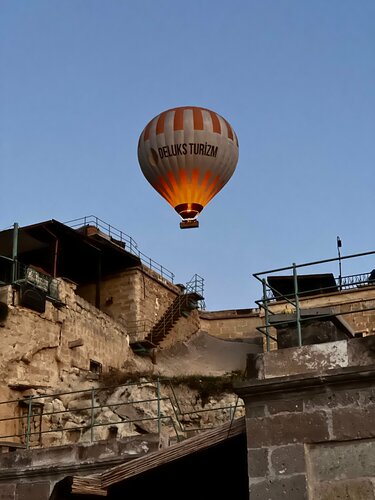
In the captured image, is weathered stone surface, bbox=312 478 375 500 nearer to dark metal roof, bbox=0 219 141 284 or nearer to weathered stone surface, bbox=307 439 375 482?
weathered stone surface, bbox=307 439 375 482

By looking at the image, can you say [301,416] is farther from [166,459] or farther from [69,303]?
[69,303]

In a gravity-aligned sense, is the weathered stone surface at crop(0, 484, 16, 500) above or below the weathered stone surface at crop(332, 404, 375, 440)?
below

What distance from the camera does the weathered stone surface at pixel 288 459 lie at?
760 centimetres

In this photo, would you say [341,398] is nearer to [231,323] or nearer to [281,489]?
[281,489]

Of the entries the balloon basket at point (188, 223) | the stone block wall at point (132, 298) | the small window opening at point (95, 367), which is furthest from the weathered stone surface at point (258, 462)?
the stone block wall at point (132, 298)

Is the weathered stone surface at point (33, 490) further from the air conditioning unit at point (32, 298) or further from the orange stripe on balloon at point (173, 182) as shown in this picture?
the air conditioning unit at point (32, 298)

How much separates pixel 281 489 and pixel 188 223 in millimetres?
12772

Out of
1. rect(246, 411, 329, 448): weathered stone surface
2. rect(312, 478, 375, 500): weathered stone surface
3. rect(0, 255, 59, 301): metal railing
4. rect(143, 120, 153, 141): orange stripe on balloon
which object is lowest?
rect(312, 478, 375, 500): weathered stone surface

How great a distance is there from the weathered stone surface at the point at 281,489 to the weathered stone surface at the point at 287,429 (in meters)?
0.36

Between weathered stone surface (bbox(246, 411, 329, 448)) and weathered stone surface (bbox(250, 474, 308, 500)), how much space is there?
357 millimetres

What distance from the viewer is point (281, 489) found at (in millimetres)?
7586

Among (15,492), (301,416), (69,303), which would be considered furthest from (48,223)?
(301,416)

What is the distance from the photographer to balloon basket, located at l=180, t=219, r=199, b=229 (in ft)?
65.2

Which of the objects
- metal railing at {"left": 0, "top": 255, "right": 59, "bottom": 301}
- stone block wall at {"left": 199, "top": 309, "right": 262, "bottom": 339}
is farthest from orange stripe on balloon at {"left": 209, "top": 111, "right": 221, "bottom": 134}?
stone block wall at {"left": 199, "top": 309, "right": 262, "bottom": 339}
